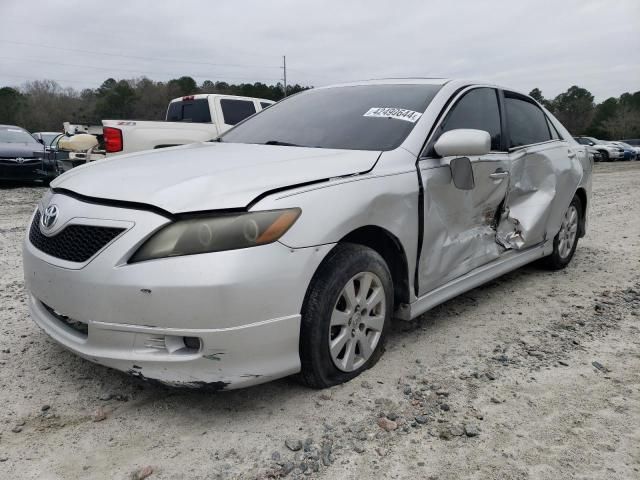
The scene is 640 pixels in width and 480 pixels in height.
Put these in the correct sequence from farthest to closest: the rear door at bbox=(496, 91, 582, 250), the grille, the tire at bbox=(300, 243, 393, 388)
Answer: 1. the rear door at bbox=(496, 91, 582, 250)
2. the tire at bbox=(300, 243, 393, 388)
3. the grille

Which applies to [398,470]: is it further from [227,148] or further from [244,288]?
[227,148]

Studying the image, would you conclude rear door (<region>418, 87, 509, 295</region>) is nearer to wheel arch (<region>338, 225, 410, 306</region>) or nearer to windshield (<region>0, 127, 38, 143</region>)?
wheel arch (<region>338, 225, 410, 306</region>)

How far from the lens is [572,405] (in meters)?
2.45

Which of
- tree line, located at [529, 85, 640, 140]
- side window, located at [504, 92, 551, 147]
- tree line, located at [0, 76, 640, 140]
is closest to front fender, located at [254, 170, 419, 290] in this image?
side window, located at [504, 92, 551, 147]

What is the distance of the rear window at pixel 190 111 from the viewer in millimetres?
9406

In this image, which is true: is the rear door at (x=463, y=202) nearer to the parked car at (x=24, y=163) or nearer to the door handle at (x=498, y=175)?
the door handle at (x=498, y=175)

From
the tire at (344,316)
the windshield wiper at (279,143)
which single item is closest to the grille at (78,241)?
the tire at (344,316)

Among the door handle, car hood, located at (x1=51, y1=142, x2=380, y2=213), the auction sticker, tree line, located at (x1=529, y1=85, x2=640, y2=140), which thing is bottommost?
the door handle

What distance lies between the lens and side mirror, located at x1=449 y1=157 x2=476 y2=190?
307 cm

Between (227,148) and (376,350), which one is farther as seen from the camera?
(227,148)

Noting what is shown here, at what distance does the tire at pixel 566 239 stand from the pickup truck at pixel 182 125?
4.98 metres

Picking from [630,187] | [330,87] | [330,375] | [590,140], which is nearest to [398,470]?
[330,375]

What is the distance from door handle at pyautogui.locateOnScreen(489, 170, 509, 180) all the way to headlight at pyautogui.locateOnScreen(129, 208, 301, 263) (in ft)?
6.36

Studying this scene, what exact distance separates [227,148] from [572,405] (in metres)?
2.25
